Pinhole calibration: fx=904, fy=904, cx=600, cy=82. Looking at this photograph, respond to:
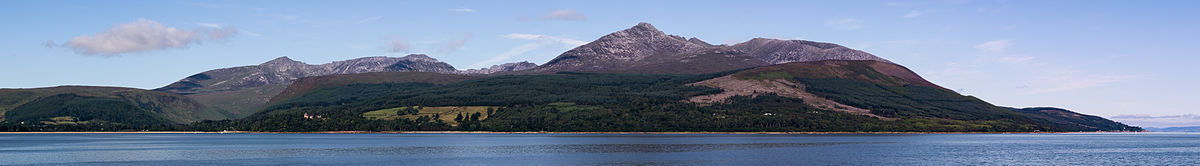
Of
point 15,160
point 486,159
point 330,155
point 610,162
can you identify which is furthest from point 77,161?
point 610,162

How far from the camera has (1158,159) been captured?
138875 millimetres

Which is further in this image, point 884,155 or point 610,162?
point 884,155

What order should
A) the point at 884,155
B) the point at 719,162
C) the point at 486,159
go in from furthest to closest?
1. the point at 884,155
2. the point at 486,159
3. the point at 719,162

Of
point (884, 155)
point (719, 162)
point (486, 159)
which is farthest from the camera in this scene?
point (884, 155)

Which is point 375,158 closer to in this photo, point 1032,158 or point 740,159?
point 740,159

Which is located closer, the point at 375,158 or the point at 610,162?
the point at 610,162

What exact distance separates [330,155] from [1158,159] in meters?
128

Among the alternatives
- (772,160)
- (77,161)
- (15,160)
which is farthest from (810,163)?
(15,160)

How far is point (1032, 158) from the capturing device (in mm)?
139000

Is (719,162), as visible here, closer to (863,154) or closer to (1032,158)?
(863,154)

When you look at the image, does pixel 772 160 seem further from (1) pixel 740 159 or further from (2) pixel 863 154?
(2) pixel 863 154

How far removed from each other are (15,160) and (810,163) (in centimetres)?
11067

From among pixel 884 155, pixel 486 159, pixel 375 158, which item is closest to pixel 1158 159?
pixel 884 155

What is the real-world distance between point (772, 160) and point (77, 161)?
318 ft
